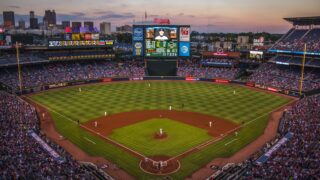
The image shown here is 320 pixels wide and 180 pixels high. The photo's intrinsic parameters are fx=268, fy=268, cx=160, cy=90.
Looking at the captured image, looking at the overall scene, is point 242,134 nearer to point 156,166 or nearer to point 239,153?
point 239,153

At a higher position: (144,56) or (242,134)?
(144,56)

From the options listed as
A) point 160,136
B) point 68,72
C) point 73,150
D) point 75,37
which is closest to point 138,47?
point 75,37

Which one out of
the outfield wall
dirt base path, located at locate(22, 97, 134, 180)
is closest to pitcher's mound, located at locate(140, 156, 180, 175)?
dirt base path, located at locate(22, 97, 134, 180)

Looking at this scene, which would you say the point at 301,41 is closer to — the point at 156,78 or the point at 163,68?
the point at 163,68

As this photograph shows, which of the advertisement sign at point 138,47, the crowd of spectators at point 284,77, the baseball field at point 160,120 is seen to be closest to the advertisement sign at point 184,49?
the advertisement sign at point 138,47

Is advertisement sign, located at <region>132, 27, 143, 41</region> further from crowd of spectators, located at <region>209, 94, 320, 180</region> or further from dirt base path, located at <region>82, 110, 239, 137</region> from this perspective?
crowd of spectators, located at <region>209, 94, 320, 180</region>

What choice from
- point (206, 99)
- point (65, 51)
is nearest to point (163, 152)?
point (206, 99)
